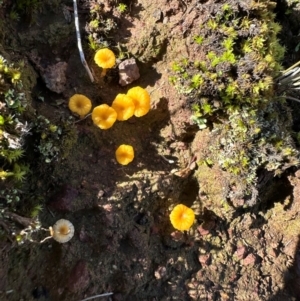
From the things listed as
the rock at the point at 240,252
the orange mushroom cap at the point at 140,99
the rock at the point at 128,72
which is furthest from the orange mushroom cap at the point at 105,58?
the rock at the point at 240,252

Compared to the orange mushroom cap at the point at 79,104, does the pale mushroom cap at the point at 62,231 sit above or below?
below

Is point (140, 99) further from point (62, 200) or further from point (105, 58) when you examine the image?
point (62, 200)

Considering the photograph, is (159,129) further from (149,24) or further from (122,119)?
(149,24)

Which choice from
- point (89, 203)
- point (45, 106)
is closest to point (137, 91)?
point (45, 106)

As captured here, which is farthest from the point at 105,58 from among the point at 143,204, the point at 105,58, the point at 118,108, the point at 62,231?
the point at 62,231

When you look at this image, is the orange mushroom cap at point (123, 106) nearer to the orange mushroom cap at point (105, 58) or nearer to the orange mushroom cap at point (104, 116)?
the orange mushroom cap at point (104, 116)
